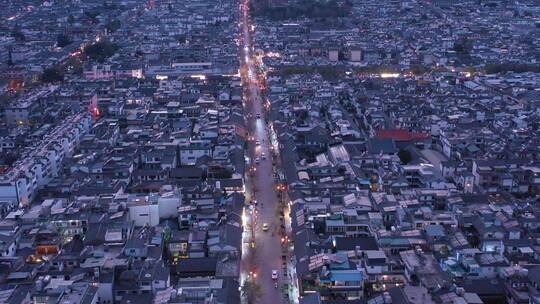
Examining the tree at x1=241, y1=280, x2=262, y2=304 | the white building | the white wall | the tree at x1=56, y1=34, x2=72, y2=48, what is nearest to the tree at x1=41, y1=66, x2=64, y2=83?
the white building

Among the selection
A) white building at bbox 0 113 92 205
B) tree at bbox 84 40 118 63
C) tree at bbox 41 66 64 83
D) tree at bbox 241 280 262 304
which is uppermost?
tree at bbox 84 40 118 63

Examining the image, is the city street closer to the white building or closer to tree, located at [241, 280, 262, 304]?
tree, located at [241, 280, 262, 304]

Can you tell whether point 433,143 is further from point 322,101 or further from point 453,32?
point 453,32

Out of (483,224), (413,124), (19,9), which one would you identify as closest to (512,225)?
(483,224)

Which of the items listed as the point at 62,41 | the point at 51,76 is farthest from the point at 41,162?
the point at 62,41

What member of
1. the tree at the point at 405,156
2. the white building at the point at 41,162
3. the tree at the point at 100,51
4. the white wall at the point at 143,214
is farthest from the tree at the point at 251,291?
the tree at the point at 100,51

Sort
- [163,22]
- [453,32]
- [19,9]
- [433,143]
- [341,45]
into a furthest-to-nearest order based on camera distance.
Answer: [19,9]
[163,22]
[453,32]
[341,45]
[433,143]

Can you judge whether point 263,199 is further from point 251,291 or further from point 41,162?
point 41,162

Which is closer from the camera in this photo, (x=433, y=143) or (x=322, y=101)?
(x=433, y=143)
